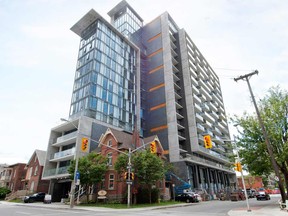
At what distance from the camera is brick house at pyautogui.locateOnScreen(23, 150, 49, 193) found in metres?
42.0

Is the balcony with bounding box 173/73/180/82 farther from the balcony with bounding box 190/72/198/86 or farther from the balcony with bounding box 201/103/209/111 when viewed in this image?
the balcony with bounding box 201/103/209/111

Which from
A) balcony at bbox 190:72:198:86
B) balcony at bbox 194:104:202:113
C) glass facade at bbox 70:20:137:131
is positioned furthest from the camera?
balcony at bbox 190:72:198:86

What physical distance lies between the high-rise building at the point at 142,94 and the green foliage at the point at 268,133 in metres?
18.0

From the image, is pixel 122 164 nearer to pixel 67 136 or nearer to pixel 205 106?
pixel 67 136

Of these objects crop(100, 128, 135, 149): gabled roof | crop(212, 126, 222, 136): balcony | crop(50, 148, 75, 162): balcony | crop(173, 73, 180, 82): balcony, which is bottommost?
crop(50, 148, 75, 162): balcony

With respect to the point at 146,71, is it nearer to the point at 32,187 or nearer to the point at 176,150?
the point at 176,150

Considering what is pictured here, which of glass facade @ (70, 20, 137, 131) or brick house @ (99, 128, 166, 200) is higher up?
glass facade @ (70, 20, 137, 131)

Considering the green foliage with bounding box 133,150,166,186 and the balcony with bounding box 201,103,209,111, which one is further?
the balcony with bounding box 201,103,209,111

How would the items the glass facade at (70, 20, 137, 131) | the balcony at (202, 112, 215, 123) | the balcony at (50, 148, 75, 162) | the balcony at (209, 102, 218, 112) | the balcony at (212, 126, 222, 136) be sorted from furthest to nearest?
the balcony at (209, 102, 218, 112) → the balcony at (212, 126, 222, 136) → the balcony at (202, 112, 215, 123) → the glass facade at (70, 20, 137, 131) → the balcony at (50, 148, 75, 162)

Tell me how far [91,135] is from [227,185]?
49.2 m

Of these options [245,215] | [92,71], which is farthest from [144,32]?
[245,215]

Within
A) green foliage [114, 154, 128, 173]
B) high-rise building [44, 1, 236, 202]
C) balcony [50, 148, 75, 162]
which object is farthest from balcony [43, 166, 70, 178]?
green foliage [114, 154, 128, 173]

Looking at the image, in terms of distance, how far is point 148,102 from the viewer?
2306 inches

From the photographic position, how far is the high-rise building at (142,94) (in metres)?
42.5
